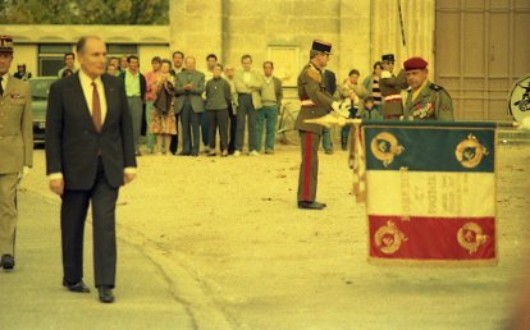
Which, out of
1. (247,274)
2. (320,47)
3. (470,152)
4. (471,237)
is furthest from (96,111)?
(320,47)

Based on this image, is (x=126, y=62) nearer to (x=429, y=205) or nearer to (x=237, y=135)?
(x=237, y=135)

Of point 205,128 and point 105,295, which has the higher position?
point 205,128

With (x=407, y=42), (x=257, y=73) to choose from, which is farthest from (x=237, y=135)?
(x=407, y=42)

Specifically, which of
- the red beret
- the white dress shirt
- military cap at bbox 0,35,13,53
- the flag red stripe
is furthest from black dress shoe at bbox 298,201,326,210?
the white dress shirt

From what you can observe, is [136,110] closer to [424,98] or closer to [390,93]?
[390,93]

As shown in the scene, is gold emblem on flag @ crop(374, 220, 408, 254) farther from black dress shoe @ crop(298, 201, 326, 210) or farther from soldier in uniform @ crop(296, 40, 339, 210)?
black dress shoe @ crop(298, 201, 326, 210)

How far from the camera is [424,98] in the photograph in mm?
11430

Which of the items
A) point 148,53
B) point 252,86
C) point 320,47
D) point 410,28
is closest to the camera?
point 320,47

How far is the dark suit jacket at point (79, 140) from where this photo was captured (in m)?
9.55

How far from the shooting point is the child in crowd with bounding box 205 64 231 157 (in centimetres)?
2445

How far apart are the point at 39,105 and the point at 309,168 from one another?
13391mm

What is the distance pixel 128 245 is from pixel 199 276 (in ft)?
6.76

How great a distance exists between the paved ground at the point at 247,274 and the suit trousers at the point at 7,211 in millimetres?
261

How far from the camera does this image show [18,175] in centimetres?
1106
